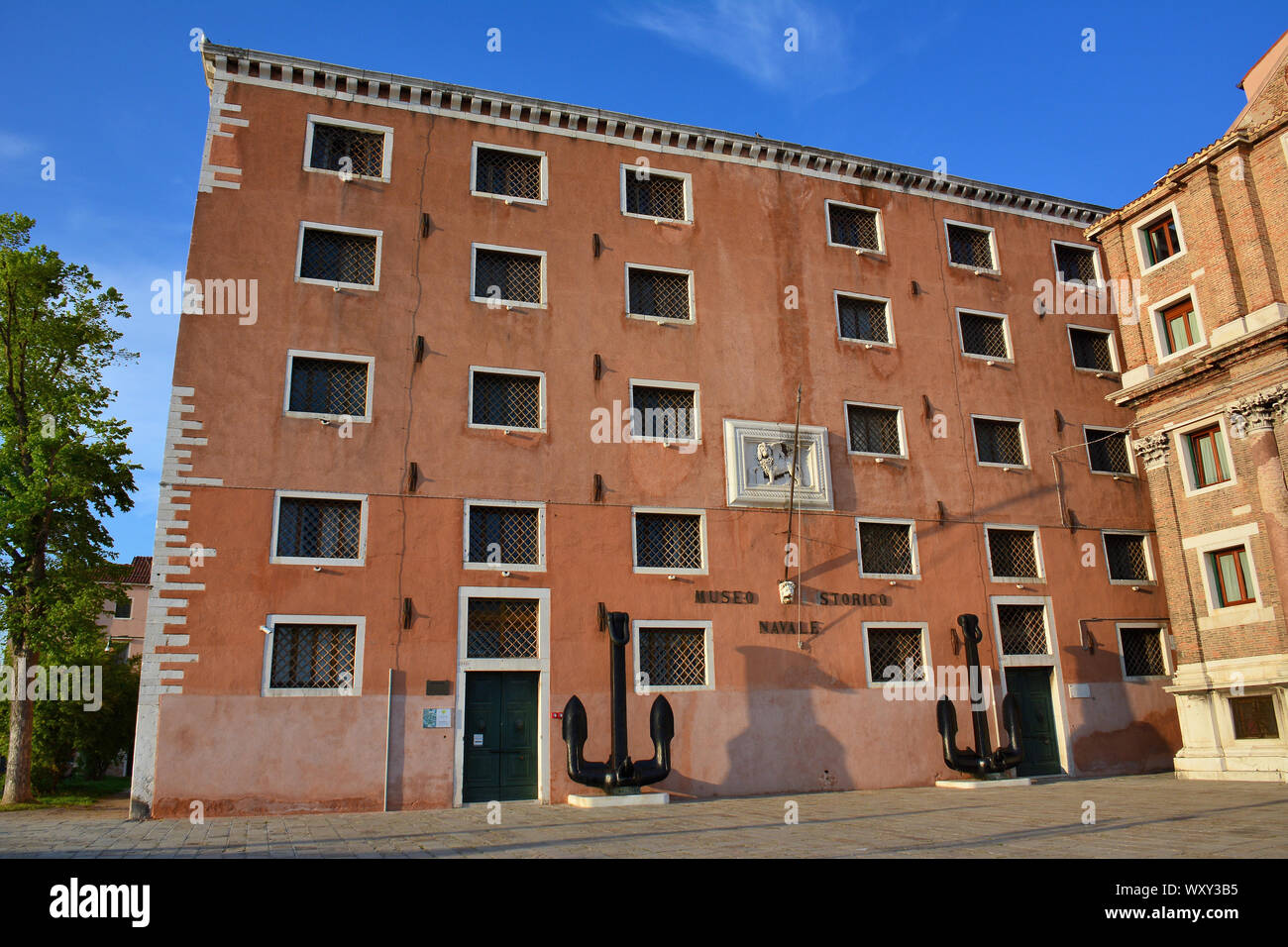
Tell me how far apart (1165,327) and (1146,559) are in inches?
242

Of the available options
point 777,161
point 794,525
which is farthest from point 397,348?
point 777,161

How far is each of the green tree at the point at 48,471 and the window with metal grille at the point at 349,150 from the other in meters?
8.42

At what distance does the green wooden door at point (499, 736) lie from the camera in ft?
59.1

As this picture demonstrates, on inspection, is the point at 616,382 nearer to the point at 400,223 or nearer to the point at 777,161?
the point at 400,223

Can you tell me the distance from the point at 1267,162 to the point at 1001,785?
1605 cm

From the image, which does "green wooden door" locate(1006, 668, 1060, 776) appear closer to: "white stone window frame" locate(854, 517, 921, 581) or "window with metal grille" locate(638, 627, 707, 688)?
"white stone window frame" locate(854, 517, 921, 581)

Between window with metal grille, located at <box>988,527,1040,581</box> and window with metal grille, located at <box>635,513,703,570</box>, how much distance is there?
25.6 ft

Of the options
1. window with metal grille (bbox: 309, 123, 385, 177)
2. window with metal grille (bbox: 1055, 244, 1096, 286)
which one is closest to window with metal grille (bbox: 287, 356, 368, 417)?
window with metal grille (bbox: 309, 123, 385, 177)

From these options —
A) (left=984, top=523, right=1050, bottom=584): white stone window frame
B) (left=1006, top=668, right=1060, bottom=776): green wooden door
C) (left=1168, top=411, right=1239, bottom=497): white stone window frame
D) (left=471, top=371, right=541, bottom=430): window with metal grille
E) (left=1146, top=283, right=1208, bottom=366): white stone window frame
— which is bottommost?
(left=1006, top=668, right=1060, bottom=776): green wooden door

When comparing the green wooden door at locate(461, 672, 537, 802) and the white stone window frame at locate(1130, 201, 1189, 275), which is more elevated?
the white stone window frame at locate(1130, 201, 1189, 275)

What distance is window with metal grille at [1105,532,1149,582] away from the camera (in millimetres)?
24316

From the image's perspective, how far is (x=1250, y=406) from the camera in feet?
69.6

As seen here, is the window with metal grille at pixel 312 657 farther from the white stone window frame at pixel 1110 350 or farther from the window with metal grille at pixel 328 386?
the white stone window frame at pixel 1110 350

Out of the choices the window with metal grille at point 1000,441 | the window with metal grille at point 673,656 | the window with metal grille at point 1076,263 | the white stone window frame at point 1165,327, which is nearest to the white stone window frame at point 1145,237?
the white stone window frame at point 1165,327
